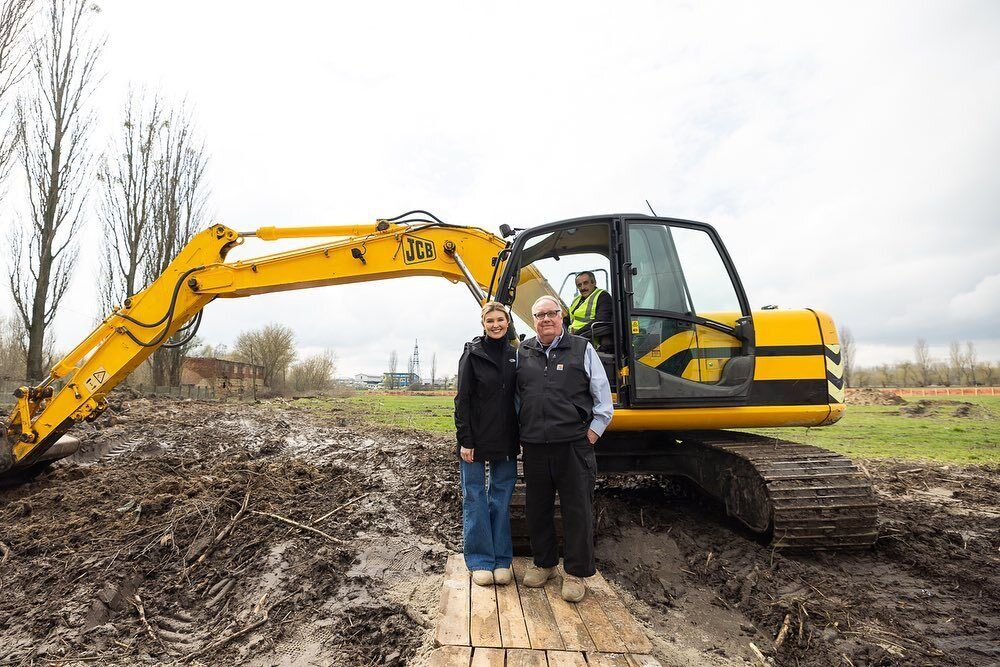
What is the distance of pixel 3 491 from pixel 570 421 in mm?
6152

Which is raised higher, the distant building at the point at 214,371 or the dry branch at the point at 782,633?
the distant building at the point at 214,371

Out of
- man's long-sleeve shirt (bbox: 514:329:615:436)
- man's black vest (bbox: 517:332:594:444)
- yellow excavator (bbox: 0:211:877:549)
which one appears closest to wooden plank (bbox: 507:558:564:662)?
man's black vest (bbox: 517:332:594:444)

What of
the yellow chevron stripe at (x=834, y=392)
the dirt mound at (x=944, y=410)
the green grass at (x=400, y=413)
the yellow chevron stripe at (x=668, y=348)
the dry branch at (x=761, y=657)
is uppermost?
the yellow chevron stripe at (x=668, y=348)

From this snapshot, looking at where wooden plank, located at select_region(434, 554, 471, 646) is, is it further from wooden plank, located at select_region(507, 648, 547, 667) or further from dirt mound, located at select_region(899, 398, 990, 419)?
dirt mound, located at select_region(899, 398, 990, 419)

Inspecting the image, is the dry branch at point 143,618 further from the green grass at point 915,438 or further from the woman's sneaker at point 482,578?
the green grass at point 915,438

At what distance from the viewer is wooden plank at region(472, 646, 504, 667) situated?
2.42 m

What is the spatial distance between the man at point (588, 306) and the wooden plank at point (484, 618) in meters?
2.19

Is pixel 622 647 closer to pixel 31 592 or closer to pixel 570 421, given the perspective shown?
pixel 570 421

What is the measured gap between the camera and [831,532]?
3.85 meters

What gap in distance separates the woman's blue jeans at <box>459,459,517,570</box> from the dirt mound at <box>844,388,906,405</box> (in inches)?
1157

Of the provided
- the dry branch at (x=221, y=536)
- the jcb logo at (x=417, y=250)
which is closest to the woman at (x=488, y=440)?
the dry branch at (x=221, y=536)

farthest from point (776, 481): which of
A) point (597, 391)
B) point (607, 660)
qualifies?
point (607, 660)

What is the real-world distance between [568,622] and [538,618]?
161 millimetres

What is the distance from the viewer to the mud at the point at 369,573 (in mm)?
3018
